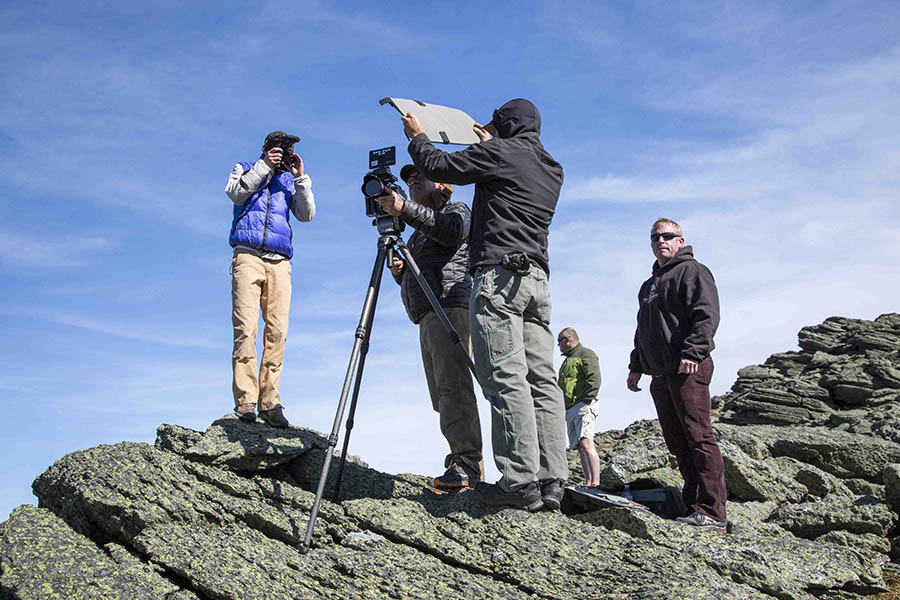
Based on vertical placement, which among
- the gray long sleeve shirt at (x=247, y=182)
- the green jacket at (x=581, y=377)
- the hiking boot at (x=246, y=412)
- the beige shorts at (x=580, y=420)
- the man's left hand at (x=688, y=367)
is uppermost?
the gray long sleeve shirt at (x=247, y=182)

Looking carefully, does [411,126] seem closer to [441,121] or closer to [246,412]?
[441,121]

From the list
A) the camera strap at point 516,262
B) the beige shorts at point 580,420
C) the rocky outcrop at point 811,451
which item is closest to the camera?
the camera strap at point 516,262

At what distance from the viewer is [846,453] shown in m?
13.7

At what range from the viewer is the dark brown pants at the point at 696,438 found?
25.0ft

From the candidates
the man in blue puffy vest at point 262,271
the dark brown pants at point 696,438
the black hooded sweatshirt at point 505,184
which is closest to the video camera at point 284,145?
the man in blue puffy vest at point 262,271

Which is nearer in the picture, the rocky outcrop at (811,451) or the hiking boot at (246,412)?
the hiking boot at (246,412)

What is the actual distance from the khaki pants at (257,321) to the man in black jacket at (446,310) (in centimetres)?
159

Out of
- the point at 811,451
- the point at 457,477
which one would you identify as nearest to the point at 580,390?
the point at 811,451

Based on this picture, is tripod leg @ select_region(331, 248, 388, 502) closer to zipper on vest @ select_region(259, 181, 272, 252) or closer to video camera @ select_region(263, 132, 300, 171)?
zipper on vest @ select_region(259, 181, 272, 252)

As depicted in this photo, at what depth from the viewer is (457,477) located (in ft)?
25.1

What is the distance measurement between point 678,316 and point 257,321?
483 centimetres

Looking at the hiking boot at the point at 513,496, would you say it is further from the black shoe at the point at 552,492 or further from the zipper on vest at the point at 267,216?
the zipper on vest at the point at 267,216

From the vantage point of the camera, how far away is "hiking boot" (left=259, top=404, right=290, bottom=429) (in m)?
8.94

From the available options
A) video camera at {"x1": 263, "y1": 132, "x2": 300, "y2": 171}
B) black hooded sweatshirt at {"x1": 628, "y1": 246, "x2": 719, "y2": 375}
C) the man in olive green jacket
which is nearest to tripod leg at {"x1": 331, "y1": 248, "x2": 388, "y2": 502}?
video camera at {"x1": 263, "y1": 132, "x2": 300, "y2": 171}
